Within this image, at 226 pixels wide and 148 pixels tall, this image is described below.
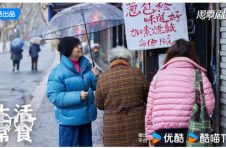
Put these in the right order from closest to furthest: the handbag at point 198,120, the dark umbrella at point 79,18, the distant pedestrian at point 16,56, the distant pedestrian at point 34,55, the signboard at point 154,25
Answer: the handbag at point 198,120 < the dark umbrella at point 79,18 < the signboard at point 154,25 < the distant pedestrian at point 16,56 < the distant pedestrian at point 34,55

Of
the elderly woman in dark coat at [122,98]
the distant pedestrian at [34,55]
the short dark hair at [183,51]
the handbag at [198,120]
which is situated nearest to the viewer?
the handbag at [198,120]

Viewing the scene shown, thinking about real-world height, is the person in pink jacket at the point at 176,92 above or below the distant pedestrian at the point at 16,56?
below

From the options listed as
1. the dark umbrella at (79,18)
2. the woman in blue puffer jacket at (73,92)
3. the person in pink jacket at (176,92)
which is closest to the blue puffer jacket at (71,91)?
the woman in blue puffer jacket at (73,92)

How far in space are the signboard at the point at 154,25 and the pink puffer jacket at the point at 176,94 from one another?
1.99 m

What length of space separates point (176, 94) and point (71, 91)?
127 centimetres

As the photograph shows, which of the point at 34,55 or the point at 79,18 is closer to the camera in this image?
the point at 79,18

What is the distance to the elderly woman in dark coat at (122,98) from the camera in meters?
4.39

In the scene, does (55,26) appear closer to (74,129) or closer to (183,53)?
(74,129)

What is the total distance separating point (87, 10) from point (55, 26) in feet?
1.47

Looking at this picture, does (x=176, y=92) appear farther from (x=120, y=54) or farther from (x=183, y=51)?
(x=120, y=54)

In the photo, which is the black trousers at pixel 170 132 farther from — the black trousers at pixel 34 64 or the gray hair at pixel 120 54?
the black trousers at pixel 34 64

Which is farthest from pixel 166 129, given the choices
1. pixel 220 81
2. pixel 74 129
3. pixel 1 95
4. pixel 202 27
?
pixel 1 95

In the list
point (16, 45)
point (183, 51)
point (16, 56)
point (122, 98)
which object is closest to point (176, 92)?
point (183, 51)

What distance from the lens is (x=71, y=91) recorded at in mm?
4793
